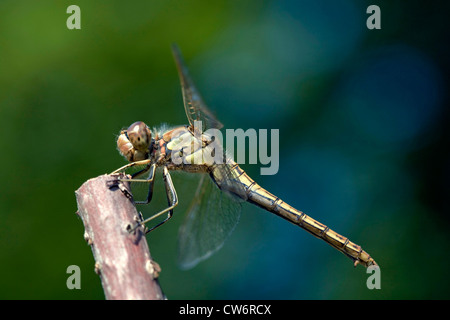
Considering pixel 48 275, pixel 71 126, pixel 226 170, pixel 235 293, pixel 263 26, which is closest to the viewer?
pixel 226 170

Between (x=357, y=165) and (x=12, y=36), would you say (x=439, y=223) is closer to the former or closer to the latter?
(x=357, y=165)

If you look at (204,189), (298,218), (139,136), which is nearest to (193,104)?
(139,136)

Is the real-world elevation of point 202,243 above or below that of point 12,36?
below

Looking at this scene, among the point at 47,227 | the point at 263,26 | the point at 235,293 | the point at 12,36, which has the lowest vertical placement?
the point at 235,293

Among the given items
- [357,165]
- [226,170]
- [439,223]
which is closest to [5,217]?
[226,170]

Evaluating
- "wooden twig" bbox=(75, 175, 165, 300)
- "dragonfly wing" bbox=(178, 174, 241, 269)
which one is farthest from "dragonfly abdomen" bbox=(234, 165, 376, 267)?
"wooden twig" bbox=(75, 175, 165, 300)

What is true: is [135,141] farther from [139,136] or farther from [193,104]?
[193,104]
